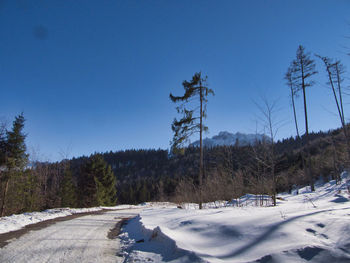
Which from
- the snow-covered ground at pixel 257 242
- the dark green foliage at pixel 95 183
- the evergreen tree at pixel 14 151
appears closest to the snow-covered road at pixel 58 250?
the snow-covered ground at pixel 257 242

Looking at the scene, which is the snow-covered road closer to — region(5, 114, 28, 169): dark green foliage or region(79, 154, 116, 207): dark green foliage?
region(5, 114, 28, 169): dark green foliage

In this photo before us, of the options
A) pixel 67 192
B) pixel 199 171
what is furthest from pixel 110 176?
pixel 199 171

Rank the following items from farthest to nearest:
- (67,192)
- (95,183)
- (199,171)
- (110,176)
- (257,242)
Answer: (110,176)
(95,183)
(67,192)
(199,171)
(257,242)

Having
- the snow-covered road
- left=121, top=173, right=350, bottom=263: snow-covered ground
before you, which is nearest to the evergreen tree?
→ the snow-covered road

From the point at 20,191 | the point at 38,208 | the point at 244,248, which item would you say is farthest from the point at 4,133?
the point at 244,248

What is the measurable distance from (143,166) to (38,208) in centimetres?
10612

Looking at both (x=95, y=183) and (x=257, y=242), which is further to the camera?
(x=95, y=183)

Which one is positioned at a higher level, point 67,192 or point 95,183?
point 95,183

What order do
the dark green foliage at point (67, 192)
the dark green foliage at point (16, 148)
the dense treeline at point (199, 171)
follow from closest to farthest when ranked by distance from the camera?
the dense treeline at point (199, 171), the dark green foliage at point (16, 148), the dark green foliage at point (67, 192)

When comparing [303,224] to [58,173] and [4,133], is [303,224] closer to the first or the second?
[4,133]

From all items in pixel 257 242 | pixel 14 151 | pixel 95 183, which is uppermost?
pixel 14 151

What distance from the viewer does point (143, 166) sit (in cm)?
12431

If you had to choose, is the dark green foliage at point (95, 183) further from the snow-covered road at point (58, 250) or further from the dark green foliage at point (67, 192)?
the snow-covered road at point (58, 250)

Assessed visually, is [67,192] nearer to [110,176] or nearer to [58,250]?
[110,176]
